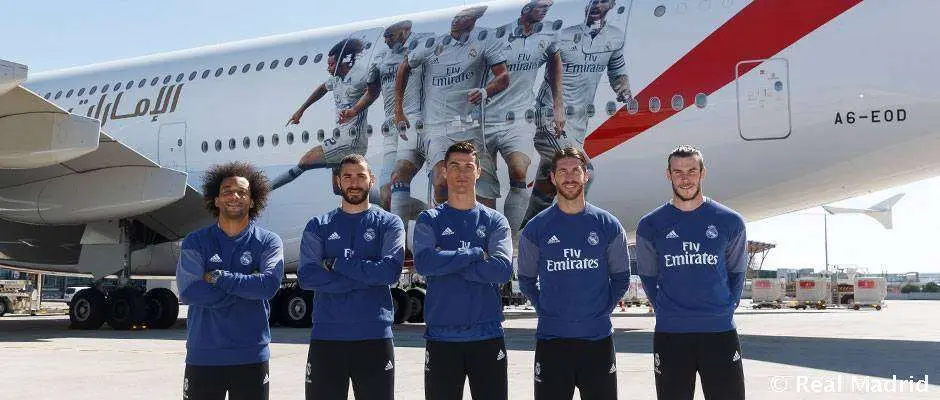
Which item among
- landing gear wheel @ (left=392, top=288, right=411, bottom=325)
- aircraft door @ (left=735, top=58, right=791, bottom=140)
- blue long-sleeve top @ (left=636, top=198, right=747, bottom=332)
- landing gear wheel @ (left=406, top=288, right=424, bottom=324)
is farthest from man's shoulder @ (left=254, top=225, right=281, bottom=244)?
landing gear wheel @ (left=406, top=288, right=424, bottom=324)

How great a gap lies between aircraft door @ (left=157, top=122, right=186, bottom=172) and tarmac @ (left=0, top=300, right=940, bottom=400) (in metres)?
3.50

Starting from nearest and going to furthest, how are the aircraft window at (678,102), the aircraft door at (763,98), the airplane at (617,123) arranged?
the airplane at (617,123), the aircraft door at (763,98), the aircraft window at (678,102)

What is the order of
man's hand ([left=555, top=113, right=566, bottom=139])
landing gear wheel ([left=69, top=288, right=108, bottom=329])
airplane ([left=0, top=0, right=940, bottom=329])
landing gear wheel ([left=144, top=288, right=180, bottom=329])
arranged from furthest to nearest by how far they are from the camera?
landing gear wheel ([left=144, top=288, right=180, bottom=329]) < landing gear wheel ([left=69, top=288, right=108, bottom=329]) < man's hand ([left=555, top=113, right=566, bottom=139]) < airplane ([left=0, top=0, right=940, bottom=329])

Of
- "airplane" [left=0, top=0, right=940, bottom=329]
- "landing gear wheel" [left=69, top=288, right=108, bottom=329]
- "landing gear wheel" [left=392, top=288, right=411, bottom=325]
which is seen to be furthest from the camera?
"landing gear wheel" [left=392, top=288, right=411, bottom=325]

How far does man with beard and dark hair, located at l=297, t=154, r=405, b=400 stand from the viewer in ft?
15.1

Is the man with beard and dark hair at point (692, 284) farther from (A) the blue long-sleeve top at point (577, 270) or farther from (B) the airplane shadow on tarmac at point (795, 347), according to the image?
(B) the airplane shadow on tarmac at point (795, 347)

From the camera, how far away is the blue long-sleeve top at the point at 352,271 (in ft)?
15.3

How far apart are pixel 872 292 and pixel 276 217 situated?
22852 mm

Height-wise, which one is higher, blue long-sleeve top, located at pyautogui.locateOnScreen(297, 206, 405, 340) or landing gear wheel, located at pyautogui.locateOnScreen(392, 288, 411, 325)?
blue long-sleeve top, located at pyautogui.locateOnScreen(297, 206, 405, 340)

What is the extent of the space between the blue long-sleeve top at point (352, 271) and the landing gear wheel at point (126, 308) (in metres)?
11.0

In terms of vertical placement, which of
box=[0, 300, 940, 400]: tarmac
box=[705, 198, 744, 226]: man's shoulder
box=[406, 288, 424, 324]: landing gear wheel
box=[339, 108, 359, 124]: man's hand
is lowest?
box=[0, 300, 940, 400]: tarmac

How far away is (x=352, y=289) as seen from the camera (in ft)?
15.5

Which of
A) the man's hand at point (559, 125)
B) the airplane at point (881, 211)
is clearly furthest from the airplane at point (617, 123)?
the airplane at point (881, 211)

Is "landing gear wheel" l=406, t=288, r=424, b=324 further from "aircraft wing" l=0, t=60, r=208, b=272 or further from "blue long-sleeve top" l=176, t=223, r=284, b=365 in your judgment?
"blue long-sleeve top" l=176, t=223, r=284, b=365
